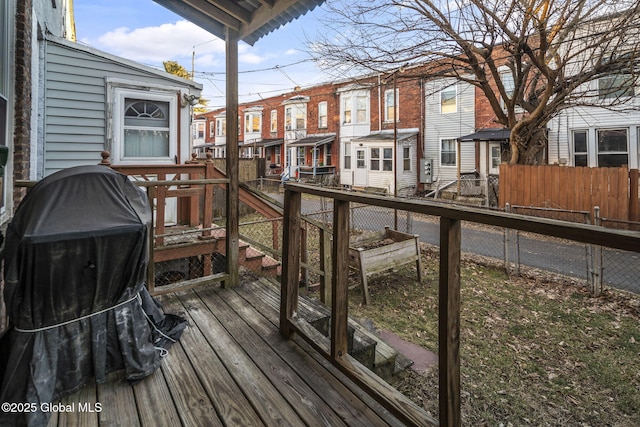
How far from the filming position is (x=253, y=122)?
1088 inches

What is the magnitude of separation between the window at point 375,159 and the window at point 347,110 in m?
3.10

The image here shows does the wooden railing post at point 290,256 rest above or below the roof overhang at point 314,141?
below

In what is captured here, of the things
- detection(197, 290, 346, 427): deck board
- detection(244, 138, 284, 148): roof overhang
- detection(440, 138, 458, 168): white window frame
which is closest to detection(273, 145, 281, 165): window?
detection(244, 138, 284, 148): roof overhang

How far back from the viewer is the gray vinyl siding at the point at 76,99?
5.96 metres

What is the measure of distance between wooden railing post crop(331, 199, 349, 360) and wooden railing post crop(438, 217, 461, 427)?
659 millimetres

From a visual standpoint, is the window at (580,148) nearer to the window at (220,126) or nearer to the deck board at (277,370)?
the deck board at (277,370)

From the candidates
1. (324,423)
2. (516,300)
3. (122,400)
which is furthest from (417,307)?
(122,400)

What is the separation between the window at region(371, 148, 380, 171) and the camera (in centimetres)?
1772

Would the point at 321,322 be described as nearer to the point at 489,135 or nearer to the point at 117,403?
the point at 117,403

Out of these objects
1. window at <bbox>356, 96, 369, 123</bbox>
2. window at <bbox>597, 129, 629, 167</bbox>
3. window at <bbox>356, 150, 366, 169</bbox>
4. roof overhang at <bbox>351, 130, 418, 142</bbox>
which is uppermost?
window at <bbox>356, 96, 369, 123</bbox>

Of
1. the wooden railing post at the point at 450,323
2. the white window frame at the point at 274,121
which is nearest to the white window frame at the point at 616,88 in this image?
the wooden railing post at the point at 450,323

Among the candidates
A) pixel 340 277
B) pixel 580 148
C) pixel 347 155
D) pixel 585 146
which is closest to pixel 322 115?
pixel 347 155

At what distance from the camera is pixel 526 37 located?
845cm

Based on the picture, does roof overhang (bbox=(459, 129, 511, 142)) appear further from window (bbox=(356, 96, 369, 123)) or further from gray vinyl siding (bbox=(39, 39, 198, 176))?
gray vinyl siding (bbox=(39, 39, 198, 176))
